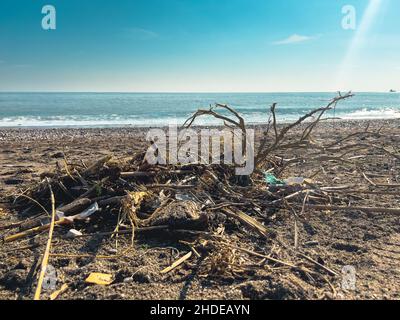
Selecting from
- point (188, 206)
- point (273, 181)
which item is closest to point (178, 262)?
point (188, 206)

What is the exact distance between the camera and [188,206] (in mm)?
3053

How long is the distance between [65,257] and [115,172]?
123cm

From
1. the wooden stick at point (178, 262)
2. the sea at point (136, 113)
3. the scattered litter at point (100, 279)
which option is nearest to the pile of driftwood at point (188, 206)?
the wooden stick at point (178, 262)

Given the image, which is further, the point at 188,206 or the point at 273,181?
the point at 273,181

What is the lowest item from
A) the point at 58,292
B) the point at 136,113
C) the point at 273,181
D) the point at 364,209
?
the point at 58,292

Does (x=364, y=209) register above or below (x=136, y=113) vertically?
below

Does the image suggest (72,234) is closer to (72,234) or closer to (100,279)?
(72,234)

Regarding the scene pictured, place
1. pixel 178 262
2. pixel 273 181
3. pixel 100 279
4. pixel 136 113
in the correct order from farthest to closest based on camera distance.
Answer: pixel 136 113, pixel 273 181, pixel 178 262, pixel 100 279

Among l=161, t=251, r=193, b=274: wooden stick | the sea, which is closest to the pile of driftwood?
l=161, t=251, r=193, b=274: wooden stick

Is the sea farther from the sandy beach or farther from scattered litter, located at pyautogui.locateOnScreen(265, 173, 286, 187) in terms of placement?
the sandy beach

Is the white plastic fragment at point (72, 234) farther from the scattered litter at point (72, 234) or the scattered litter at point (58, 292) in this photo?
the scattered litter at point (58, 292)

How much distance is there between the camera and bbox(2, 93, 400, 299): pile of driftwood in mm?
2572

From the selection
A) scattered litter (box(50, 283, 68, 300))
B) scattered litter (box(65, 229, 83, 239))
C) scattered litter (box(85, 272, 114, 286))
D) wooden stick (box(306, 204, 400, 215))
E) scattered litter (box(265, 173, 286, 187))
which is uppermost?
scattered litter (box(265, 173, 286, 187))
